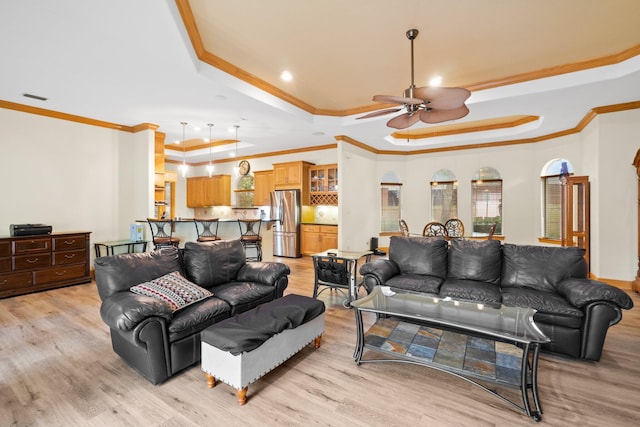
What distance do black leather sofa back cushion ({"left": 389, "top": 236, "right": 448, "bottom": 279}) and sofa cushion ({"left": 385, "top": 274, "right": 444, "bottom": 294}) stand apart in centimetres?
17

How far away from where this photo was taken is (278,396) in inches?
84.0

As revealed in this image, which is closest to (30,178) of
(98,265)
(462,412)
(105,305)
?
(98,265)

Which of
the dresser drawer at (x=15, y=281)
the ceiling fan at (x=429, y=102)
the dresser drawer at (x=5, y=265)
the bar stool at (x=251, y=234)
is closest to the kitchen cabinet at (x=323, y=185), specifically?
the bar stool at (x=251, y=234)

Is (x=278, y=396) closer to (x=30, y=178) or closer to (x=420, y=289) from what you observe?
(x=420, y=289)

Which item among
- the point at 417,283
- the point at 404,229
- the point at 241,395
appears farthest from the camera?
the point at 404,229

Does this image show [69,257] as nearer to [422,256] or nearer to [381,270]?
[381,270]

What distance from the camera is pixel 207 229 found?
538 cm

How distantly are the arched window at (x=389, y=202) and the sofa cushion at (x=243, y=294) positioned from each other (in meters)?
5.96

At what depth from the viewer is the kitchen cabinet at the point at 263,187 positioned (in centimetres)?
866

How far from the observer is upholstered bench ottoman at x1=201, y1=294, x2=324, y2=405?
201 centimetres

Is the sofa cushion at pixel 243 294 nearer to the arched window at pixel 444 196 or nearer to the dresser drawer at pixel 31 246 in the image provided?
the dresser drawer at pixel 31 246

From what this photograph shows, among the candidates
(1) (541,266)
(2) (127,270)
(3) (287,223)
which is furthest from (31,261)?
(1) (541,266)

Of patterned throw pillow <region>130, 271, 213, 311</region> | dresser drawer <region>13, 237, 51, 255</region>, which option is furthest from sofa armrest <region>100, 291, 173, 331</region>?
dresser drawer <region>13, 237, 51, 255</region>

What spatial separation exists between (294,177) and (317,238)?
176 centimetres
